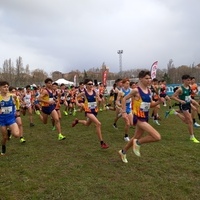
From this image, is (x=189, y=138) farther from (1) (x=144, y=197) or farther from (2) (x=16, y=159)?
(2) (x=16, y=159)

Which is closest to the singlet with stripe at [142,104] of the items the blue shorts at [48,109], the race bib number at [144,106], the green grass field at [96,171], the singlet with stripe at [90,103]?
the race bib number at [144,106]

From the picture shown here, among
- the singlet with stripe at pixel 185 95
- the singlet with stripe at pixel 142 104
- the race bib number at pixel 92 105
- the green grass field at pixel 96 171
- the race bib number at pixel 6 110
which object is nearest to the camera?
the green grass field at pixel 96 171

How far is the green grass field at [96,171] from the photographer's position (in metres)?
4.52

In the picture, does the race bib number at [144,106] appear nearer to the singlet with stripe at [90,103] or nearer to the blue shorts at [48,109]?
the singlet with stripe at [90,103]

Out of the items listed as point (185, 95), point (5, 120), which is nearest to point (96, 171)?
point (5, 120)

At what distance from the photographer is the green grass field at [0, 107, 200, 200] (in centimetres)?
452

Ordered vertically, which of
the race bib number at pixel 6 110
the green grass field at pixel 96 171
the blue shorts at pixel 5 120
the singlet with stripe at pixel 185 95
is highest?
the singlet with stripe at pixel 185 95

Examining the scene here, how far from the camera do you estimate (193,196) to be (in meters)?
4.32

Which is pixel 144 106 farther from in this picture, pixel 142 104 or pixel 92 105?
pixel 92 105

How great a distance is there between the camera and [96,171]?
5613 millimetres

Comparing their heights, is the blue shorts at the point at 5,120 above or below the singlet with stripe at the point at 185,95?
below

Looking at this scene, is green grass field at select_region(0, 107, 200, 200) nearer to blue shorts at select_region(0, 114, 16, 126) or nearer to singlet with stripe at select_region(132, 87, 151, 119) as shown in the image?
blue shorts at select_region(0, 114, 16, 126)

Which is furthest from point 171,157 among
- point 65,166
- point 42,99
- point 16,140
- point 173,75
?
point 173,75

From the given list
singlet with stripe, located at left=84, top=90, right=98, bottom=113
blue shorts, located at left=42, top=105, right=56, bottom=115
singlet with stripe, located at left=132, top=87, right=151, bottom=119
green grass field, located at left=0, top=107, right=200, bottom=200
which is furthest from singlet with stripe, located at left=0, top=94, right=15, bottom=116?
singlet with stripe, located at left=132, top=87, right=151, bottom=119
